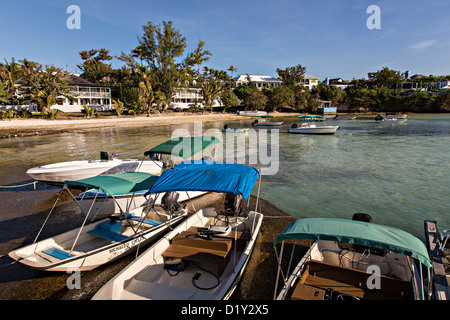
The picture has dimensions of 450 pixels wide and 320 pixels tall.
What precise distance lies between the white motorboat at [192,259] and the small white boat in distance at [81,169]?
7.39 meters

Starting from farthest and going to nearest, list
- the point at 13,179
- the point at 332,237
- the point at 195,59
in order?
the point at 195,59 < the point at 13,179 < the point at 332,237

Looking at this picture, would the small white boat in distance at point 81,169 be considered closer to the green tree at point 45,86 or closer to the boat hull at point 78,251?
the boat hull at point 78,251

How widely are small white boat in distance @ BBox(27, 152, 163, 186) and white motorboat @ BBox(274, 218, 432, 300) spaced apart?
10.3 meters

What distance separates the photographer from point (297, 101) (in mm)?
90375

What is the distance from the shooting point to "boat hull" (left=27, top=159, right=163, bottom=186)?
12984 millimetres

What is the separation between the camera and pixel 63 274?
6906mm

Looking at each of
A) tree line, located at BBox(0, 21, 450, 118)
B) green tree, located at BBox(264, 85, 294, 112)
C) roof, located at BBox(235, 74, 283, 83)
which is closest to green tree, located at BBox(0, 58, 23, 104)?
tree line, located at BBox(0, 21, 450, 118)

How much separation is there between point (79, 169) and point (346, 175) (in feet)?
52.4

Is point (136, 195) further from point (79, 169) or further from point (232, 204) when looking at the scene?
point (79, 169)

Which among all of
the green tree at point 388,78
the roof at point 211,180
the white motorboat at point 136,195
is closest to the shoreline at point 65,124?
the white motorboat at point 136,195

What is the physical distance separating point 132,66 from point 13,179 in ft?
178

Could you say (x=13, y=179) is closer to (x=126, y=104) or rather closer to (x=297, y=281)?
(x=297, y=281)

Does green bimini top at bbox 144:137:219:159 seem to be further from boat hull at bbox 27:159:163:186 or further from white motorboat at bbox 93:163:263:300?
white motorboat at bbox 93:163:263:300

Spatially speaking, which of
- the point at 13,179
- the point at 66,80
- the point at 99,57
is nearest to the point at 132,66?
the point at 66,80
